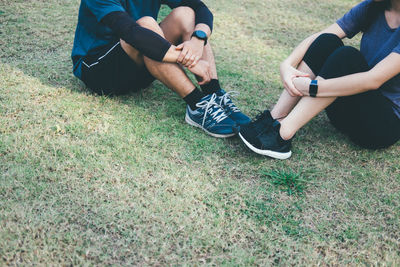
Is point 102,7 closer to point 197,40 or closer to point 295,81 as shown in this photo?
point 197,40

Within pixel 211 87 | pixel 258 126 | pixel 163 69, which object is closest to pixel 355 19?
pixel 258 126

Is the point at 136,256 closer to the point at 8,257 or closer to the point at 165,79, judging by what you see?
the point at 8,257

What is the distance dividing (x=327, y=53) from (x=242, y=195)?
1.16 meters

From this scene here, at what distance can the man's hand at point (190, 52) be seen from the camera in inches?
93.7

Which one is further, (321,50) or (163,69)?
(163,69)

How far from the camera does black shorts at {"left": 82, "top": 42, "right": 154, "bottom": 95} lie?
2570 millimetres

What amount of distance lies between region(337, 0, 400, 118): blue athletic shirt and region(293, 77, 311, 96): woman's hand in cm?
50

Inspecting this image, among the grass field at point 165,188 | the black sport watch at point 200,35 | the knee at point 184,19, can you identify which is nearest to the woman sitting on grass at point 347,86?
the grass field at point 165,188

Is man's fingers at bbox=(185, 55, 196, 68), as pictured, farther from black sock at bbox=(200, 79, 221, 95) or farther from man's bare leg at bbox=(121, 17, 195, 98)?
black sock at bbox=(200, 79, 221, 95)

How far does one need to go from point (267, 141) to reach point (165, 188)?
745 millimetres

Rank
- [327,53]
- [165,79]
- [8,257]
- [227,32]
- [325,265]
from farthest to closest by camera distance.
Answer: [227,32] < [165,79] < [327,53] < [325,265] < [8,257]

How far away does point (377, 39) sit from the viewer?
2277 mm

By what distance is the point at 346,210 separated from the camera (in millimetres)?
1929

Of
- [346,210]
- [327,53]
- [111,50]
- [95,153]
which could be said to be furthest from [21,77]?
[346,210]
